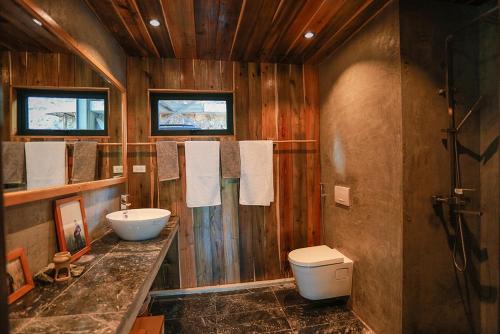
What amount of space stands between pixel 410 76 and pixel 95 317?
206 centimetres

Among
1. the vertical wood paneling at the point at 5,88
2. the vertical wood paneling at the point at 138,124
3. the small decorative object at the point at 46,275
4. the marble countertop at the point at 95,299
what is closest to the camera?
the marble countertop at the point at 95,299

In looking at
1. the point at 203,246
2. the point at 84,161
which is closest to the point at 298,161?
the point at 203,246

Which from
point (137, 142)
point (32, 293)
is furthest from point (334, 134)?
point (32, 293)

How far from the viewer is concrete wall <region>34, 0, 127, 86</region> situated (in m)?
1.23

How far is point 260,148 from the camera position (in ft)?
7.57

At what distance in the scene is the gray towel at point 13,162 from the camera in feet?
3.15

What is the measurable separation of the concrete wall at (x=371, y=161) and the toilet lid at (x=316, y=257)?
125 millimetres

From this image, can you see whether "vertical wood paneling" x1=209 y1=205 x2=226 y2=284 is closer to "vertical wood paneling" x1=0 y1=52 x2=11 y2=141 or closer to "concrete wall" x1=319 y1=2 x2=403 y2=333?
"concrete wall" x1=319 y1=2 x2=403 y2=333

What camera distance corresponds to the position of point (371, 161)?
1730 mm

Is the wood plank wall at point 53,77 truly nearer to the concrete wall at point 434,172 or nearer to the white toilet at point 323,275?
the white toilet at point 323,275

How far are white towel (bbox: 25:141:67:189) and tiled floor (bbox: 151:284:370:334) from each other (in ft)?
4.57

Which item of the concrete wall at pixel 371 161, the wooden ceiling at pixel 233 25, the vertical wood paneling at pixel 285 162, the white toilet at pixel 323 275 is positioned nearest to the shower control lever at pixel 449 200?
the concrete wall at pixel 371 161

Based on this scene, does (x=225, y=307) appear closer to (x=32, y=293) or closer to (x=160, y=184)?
(x=160, y=184)

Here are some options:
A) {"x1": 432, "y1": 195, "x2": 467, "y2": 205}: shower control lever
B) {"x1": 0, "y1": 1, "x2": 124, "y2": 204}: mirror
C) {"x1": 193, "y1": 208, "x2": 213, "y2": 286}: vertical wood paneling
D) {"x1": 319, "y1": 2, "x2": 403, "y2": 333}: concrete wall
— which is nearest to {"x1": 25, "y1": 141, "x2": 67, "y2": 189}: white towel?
{"x1": 0, "y1": 1, "x2": 124, "y2": 204}: mirror
